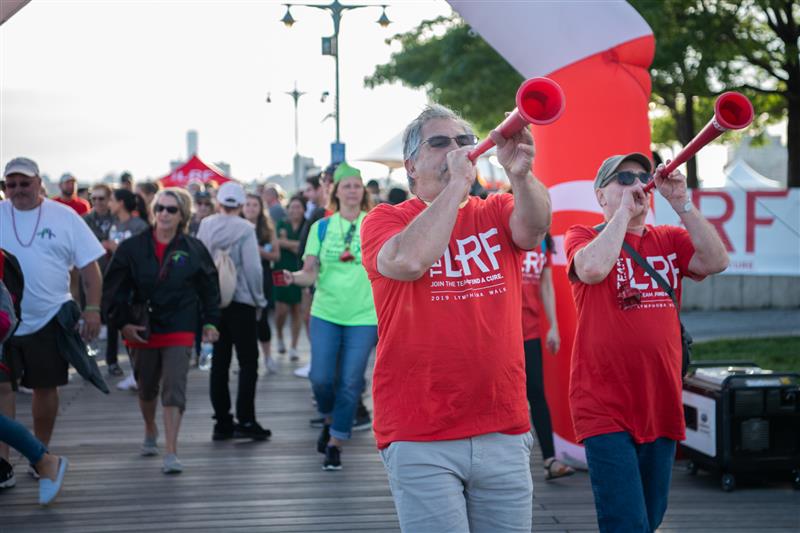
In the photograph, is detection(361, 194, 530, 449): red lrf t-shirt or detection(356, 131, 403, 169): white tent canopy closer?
detection(361, 194, 530, 449): red lrf t-shirt

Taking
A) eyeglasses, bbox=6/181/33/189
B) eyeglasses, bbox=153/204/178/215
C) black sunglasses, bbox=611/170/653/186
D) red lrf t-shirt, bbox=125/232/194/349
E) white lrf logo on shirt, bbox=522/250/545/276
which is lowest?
red lrf t-shirt, bbox=125/232/194/349

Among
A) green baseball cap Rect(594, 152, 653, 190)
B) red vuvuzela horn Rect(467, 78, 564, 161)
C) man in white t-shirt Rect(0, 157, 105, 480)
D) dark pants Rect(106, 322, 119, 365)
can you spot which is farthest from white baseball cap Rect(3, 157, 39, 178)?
dark pants Rect(106, 322, 119, 365)

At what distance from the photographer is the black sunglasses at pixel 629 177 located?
4176 mm

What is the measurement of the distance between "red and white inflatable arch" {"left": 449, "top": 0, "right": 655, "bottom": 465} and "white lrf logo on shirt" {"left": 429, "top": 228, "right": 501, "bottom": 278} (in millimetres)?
3467

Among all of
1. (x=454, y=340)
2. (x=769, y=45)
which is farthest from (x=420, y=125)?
(x=769, y=45)

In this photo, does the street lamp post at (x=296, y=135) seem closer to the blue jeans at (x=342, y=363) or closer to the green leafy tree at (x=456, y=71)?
the green leafy tree at (x=456, y=71)

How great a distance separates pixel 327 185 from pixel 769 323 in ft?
28.9

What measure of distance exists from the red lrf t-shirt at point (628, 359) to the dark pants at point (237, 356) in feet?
14.7

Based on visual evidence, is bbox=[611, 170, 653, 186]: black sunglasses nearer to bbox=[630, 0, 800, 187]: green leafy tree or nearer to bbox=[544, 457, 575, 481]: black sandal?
bbox=[544, 457, 575, 481]: black sandal

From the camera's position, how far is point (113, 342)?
1164 cm

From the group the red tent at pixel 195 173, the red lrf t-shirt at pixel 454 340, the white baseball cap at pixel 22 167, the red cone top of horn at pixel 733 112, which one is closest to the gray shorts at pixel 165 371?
the white baseball cap at pixel 22 167

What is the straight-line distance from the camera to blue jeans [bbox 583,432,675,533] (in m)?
3.89

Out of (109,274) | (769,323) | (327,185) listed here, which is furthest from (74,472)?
(769,323)

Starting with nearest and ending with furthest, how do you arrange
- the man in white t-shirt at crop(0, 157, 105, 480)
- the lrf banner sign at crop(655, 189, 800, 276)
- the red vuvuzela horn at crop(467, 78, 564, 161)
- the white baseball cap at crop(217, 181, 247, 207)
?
the red vuvuzela horn at crop(467, 78, 564, 161)
the man in white t-shirt at crop(0, 157, 105, 480)
the white baseball cap at crop(217, 181, 247, 207)
the lrf banner sign at crop(655, 189, 800, 276)
